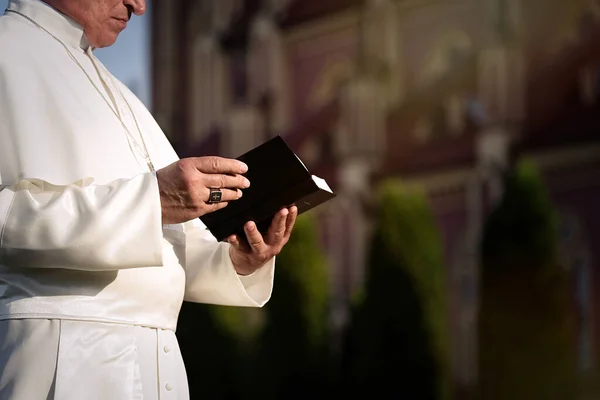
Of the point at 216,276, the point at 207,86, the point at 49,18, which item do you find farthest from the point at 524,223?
the point at 49,18

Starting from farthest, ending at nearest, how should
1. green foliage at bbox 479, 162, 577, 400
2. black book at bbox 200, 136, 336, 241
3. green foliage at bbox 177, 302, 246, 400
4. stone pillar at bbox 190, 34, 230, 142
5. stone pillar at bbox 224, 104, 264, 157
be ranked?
stone pillar at bbox 190, 34, 230, 142 → stone pillar at bbox 224, 104, 264, 157 → green foliage at bbox 177, 302, 246, 400 → green foliage at bbox 479, 162, 577, 400 → black book at bbox 200, 136, 336, 241

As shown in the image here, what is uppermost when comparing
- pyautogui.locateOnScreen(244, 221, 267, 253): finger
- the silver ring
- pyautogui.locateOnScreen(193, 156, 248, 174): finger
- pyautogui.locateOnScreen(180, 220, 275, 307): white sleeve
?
pyautogui.locateOnScreen(193, 156, 248, 174): finger

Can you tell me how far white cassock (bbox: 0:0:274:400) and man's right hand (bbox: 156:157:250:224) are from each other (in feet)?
0.09

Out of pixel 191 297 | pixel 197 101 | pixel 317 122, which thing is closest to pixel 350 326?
pixel 317 122

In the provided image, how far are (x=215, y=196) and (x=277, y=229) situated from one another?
25 cm

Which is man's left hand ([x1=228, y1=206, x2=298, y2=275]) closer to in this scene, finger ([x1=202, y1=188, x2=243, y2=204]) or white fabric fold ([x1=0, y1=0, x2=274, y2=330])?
white fabric fold ([x1=0, y1=0, x2=274, y2=330])

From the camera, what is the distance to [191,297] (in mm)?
2244

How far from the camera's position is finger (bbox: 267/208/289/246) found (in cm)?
200

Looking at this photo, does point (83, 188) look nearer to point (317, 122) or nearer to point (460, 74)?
point (460, 74)

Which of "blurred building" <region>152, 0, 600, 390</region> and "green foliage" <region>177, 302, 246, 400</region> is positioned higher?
"blurred building" <region>152, 0, 600, 390</region>

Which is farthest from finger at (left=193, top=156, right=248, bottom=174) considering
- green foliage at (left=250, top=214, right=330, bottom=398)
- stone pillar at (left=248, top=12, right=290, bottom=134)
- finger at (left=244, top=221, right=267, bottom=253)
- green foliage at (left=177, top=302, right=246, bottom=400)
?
stone pillar at (left=248, top=12, right=290, bottom=134)

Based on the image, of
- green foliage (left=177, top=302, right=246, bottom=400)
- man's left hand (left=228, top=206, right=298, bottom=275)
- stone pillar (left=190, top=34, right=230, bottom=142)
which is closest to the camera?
man's left hand (left=228, top=206, right=298, bottom=275)

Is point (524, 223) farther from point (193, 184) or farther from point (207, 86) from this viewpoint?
point (193, 184)

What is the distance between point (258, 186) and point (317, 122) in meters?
11.1
